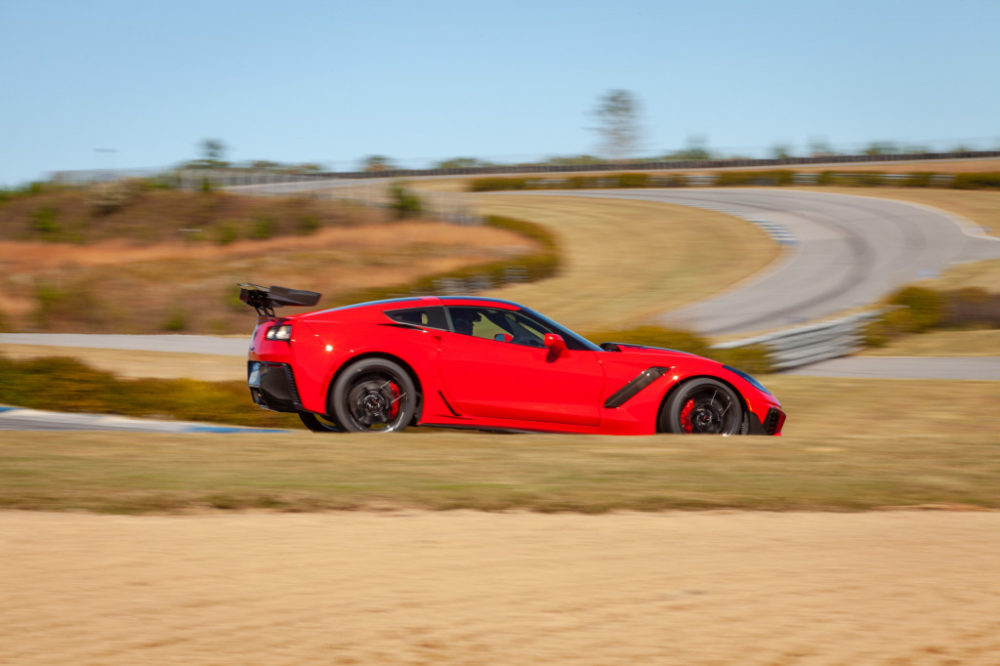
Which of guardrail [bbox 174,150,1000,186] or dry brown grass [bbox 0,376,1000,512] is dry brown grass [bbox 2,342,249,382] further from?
guardrail [bbox 174,150,1000,186]

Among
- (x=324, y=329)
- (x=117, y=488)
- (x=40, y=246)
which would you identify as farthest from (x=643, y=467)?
(x=40, y=246)

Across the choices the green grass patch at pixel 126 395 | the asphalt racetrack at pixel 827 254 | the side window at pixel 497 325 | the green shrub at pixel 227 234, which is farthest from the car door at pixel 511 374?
the green shrub at pixel 227 234

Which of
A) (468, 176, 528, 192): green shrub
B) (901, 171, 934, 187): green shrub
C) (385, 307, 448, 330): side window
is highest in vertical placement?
(468, 176, 528, 192): green shrub

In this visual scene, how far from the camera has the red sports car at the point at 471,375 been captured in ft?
26.8

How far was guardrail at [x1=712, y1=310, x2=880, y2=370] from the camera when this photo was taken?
1477cm

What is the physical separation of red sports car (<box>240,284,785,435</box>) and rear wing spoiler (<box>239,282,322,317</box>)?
0.04 ft

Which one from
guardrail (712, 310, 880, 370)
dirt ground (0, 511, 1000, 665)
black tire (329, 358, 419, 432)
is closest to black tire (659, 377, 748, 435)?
black tire (329, 358, 419, 432)

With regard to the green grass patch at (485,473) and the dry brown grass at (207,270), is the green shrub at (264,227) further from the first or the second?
the green grass patch at (485,473)

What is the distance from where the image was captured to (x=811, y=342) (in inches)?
616

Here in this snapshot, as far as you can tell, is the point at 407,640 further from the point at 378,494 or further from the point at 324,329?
the point at 324,329

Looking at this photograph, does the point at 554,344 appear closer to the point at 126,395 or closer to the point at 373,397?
the point at 373,397

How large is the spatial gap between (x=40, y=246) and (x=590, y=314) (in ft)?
82.0

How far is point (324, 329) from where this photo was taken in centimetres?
818

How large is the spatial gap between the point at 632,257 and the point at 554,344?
2384 centimetres
